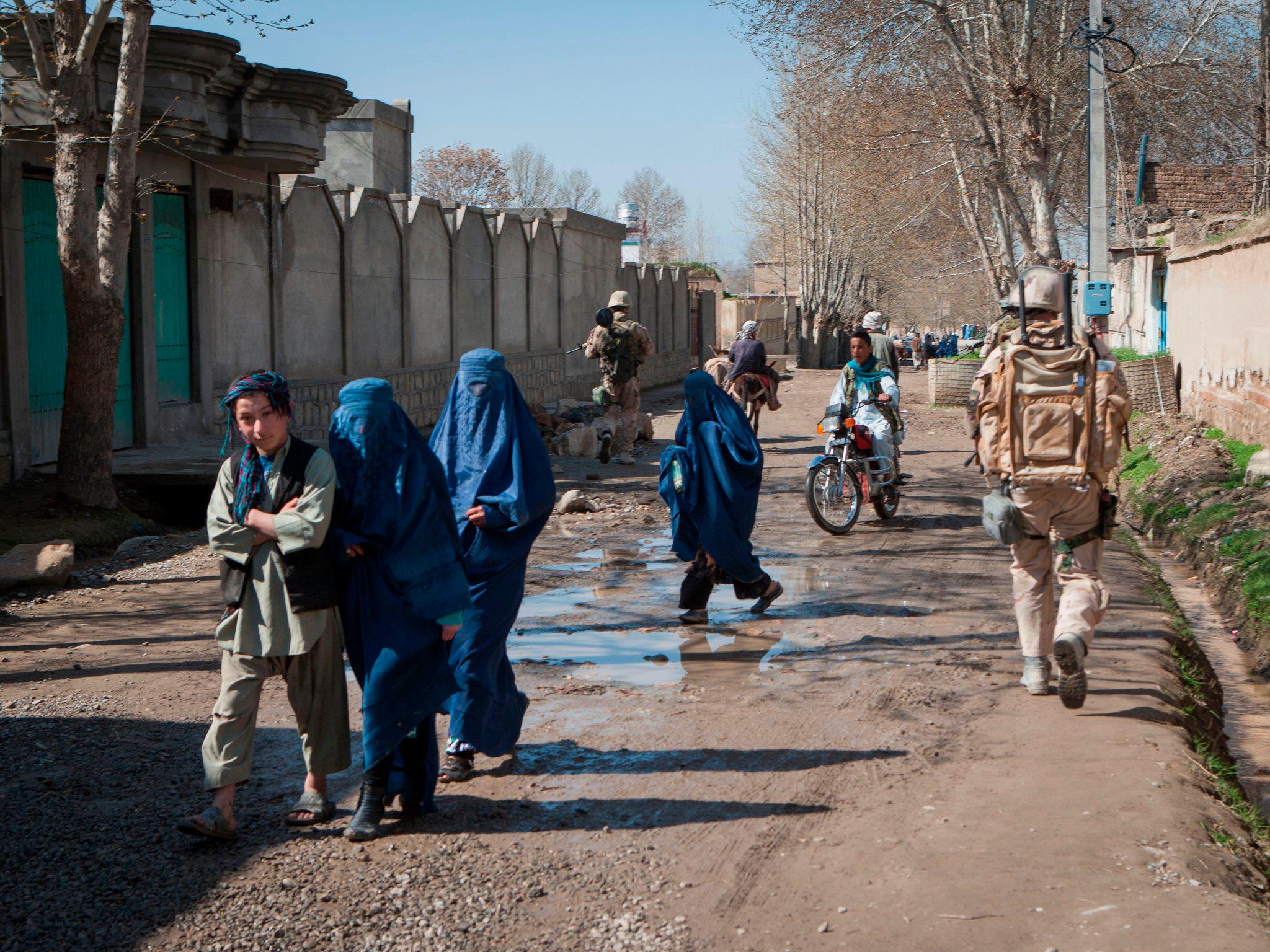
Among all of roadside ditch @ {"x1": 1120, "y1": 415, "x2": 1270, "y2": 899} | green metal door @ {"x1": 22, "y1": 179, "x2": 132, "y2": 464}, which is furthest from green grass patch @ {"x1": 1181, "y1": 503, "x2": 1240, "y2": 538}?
green metal door @ {"x1": 22, "y1": 179, "x2": 132, "y2": 464}

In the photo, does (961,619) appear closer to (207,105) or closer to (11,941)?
(11,941)

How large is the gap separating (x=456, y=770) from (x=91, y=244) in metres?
6.43

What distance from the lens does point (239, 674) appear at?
12.2 feet

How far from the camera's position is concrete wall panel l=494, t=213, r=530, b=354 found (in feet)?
68.0

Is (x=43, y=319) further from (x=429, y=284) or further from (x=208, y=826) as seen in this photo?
(x=208, y=826)

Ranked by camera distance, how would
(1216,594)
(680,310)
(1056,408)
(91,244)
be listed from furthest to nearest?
1. (680,310)
2. (91,244)
3. (1216,594)
4. (1056,408)

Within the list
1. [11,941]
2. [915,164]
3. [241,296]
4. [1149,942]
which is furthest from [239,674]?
[915,164]

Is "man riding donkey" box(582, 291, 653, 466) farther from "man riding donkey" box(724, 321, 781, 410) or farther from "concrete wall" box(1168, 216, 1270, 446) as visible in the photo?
"concrete wall" box(1168, 216, 1270, 446)

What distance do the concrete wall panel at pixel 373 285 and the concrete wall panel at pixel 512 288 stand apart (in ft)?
11.0

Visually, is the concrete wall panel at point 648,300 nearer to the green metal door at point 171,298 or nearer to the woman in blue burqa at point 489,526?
the green metal door at point 171,298

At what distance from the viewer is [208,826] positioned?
374cm

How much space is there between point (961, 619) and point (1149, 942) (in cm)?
377

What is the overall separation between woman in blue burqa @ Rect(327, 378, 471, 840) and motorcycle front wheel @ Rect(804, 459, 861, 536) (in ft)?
19.2

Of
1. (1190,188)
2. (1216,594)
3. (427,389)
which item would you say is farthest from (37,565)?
(1190,188)
